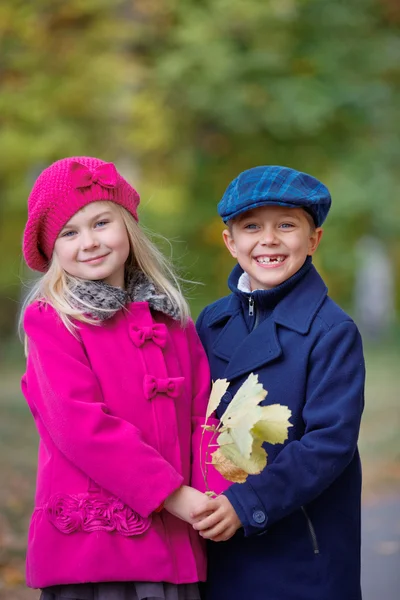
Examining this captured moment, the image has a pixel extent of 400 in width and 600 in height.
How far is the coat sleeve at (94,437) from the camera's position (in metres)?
2.43

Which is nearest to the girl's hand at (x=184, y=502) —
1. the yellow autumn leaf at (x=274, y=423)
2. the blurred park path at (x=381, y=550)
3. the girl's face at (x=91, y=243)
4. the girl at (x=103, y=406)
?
the girl at (x=103, y=406)

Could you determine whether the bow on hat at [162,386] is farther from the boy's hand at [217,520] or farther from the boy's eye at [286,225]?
the boy's eye at [286,225]

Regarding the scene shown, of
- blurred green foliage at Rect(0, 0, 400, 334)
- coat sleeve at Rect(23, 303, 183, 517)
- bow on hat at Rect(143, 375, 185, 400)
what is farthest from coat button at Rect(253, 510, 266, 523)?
blurred green foliage at Rect(0, 0, 400, 334)

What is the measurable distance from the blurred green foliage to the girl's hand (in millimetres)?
7944

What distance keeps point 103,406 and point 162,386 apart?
20 cm

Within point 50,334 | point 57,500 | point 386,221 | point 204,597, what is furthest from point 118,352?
point 386,221

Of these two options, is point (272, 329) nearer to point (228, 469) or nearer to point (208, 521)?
point (228, 469)

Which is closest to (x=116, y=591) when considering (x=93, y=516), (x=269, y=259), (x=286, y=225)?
(x=93, y=516)

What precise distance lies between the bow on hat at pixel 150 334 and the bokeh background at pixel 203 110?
22.5 ft

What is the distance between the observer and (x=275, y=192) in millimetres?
2650

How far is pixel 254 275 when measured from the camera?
2775 mm

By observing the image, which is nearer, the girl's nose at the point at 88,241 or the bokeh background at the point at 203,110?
the girl's nose at the point at 88,241

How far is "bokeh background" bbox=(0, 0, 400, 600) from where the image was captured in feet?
34.1

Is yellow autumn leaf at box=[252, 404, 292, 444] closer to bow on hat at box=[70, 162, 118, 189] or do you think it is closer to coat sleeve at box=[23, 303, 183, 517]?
coat sleeve at box=[23, 303, 183, 517]
